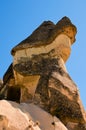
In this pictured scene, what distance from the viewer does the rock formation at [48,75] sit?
9.72 metres

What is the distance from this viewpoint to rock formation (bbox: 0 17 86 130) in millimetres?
9719

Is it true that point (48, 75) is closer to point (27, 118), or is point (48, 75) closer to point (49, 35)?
point (49, 35)

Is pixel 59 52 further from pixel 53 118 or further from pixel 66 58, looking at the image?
pixel 53 118

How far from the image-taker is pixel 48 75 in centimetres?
1048

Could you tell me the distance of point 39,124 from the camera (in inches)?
347

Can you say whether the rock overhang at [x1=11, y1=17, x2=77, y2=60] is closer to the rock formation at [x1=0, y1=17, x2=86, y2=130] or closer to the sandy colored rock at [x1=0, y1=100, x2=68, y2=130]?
the rock formation at [x1=0, y1=17, x2=86, y2=130]

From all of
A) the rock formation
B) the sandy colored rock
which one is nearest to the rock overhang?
the rock formation

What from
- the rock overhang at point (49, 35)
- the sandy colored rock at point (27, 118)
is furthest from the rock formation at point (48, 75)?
the sandy colored rock at point (27, 118)

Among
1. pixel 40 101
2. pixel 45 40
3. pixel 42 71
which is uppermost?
pixel 45 40

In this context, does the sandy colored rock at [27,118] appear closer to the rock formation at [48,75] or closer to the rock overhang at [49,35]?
the rock formation at [48,75]

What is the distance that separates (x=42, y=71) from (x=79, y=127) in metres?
2.01

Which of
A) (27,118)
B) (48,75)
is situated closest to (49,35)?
(48,75)

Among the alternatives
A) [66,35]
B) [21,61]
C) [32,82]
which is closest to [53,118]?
[32,82]

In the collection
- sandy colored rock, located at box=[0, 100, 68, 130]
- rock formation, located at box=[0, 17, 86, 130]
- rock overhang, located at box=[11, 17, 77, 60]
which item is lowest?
sandy colored rock, located at box=[0, 100, 68, 130]
